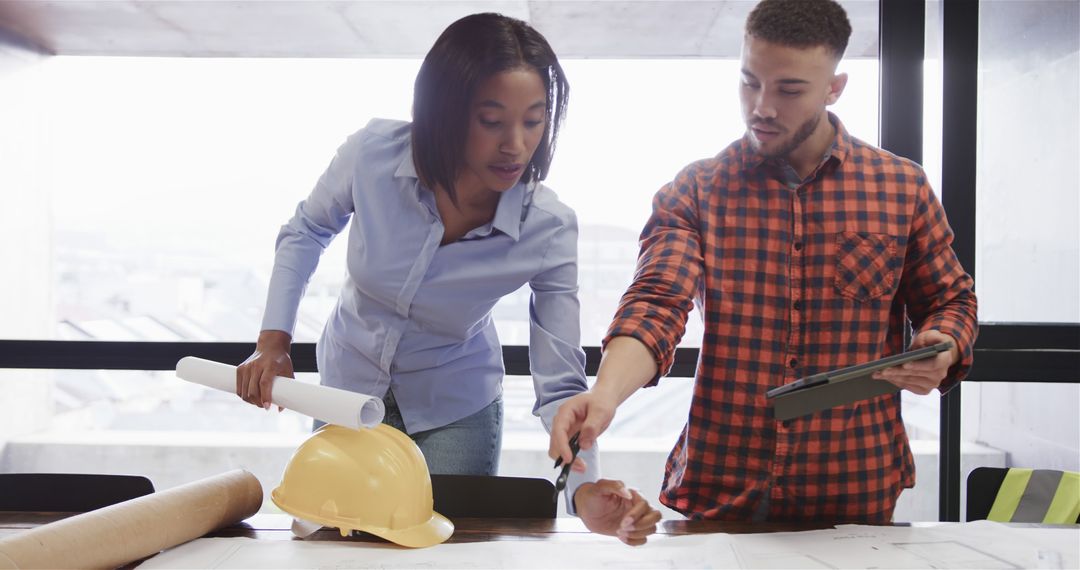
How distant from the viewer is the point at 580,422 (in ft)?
3.63

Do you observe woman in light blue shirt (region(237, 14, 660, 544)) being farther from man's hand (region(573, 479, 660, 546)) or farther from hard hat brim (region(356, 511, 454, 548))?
hard hat brim (region(356, 511, 454, 548))

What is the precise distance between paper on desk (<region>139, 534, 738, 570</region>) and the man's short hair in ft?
2.89

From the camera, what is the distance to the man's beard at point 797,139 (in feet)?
4.72

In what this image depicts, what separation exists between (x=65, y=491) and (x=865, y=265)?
1.59 meters

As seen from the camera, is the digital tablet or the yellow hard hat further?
the yellow hard hat

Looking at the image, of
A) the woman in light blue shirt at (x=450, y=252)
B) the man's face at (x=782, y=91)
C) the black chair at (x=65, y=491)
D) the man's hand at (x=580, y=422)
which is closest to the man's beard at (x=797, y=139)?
the man's face at (x=782, y=91)

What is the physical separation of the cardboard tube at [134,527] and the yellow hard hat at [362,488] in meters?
0.10

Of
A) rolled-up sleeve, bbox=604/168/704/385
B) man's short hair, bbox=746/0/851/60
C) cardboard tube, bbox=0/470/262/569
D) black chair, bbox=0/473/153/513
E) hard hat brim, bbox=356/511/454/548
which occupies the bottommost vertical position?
black chair, bbox=0/473/153/513

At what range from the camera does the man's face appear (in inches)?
54.6

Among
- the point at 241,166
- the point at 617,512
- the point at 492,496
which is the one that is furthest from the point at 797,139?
the point at 241,166

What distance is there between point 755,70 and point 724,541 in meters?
0.84

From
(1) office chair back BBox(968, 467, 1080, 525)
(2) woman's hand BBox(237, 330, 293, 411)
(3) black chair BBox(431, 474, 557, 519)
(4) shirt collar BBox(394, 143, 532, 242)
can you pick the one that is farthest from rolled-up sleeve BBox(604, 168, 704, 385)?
(1) office chair back BBox(968, 467, 1080, 525)

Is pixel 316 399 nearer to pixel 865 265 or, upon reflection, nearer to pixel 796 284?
pixel 796 284

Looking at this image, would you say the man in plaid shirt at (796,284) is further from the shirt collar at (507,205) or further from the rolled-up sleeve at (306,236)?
the rolled-up sleeve at (306,236)
